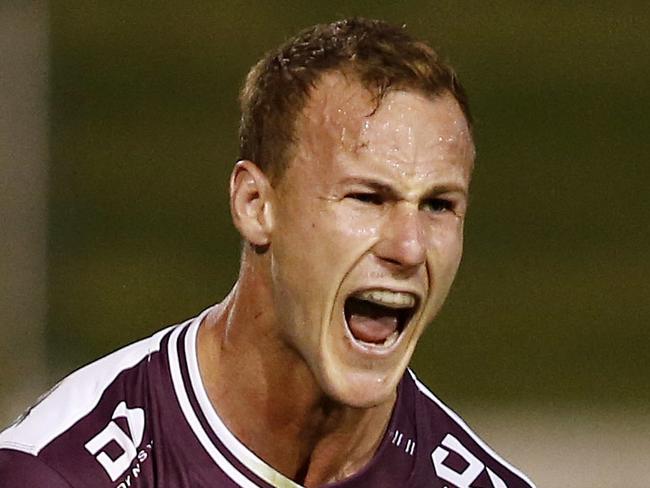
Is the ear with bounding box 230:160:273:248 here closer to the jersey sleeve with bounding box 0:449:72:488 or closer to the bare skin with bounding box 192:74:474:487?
the bare skin with bounding box 192:74:474:487

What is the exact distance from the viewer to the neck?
70.2 inches

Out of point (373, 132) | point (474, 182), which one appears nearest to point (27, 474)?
point (373, 132)

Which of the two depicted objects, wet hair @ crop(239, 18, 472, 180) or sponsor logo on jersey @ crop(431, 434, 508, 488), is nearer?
wet hair @ crop(239, 18, 472, 180)

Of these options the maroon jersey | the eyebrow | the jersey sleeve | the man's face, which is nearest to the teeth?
the man's face

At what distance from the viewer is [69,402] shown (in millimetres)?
1761

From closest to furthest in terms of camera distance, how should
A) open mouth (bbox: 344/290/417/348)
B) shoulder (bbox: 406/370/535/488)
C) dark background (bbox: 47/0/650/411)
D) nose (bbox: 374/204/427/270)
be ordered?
1. nose (bbox: 374/204/427/270)
2. open mouth (bbox: 344/290/417/348)
3. shoulder (bbox: 406/370/535/488)
4. dark background (bbox: 47/0/650/411)

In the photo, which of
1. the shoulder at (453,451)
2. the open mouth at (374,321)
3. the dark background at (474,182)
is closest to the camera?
the open mouth at (374,321)

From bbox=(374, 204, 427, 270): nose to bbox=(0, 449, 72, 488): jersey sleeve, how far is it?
420 mm

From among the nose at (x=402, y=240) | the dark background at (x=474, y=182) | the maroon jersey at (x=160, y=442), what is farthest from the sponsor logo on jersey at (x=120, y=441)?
the dark background at (x=474, y=182)

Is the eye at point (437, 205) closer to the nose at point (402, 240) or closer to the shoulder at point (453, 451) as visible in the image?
the nose at point (402, 240)

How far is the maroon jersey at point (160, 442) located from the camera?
168 centimetres

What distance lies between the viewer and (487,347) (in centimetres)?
377

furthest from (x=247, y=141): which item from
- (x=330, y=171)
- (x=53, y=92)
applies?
(x=53, y=92)

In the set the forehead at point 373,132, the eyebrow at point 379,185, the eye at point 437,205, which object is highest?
the forehead at point 373,132
